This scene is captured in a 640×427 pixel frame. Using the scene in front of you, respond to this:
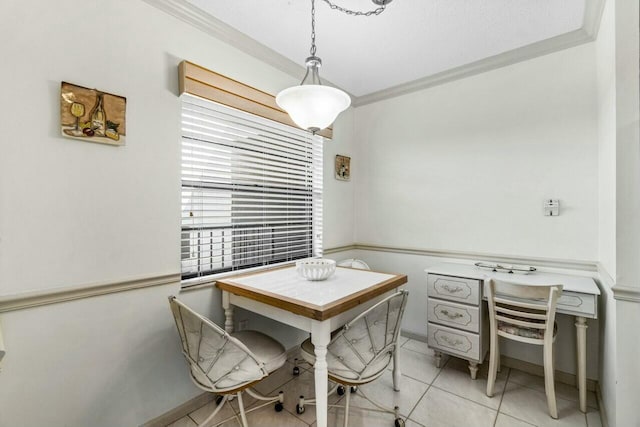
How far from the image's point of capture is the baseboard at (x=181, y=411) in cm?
168

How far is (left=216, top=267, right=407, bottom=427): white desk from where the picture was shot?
1.44m

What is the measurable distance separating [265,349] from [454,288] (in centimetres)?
148

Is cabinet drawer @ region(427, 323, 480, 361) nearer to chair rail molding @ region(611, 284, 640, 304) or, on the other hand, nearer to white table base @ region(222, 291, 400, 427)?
white table base @ region(222, 291, 400, 427)

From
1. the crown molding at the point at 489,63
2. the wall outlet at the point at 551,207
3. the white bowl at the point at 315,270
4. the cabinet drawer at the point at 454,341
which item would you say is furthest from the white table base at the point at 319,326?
the crown molding at the point at 489,63

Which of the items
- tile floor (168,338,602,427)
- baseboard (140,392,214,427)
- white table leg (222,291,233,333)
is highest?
white table leg (222,291,233,333)

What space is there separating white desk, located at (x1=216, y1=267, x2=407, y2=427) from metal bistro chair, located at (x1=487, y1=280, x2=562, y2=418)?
24.9 inches

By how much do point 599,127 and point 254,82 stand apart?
8.29 ft

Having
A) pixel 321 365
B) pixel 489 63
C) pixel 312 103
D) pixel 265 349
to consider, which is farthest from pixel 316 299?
pixel 489 63

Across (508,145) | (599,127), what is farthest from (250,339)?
(599,127)

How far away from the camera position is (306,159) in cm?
276

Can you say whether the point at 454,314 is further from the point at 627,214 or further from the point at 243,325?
the point at 243,325

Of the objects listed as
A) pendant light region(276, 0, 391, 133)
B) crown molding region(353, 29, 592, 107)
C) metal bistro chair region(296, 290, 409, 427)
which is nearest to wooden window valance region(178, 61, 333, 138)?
pendant light region(276, 0, 391, 133)

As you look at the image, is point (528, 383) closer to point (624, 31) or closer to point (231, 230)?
point (624, 31)

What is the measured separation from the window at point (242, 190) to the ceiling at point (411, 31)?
596mm
